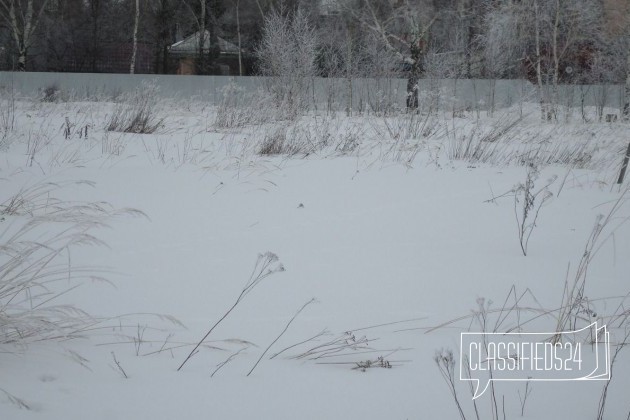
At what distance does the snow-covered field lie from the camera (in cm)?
133

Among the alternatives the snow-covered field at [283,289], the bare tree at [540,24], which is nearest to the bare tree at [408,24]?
the bare tree at [540,24]

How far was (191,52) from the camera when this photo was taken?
1108 inches

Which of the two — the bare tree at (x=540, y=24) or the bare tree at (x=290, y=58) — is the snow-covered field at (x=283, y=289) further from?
the bare tree at (x=540, y=24)

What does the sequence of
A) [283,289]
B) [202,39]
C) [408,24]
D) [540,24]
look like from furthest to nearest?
[202,39] → [408,24] → [540,24] → [283,289]

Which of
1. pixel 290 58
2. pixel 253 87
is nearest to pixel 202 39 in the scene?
pixel 253 87

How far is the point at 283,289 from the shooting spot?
6.56ft

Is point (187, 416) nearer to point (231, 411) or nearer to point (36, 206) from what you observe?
point (231, 411)

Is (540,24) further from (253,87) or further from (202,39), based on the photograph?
(202,39)

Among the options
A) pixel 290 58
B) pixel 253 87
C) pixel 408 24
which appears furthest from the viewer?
pixel 253 87

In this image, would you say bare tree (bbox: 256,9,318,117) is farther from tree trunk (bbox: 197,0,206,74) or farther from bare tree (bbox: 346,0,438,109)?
tree trunk (bbox: 197,0,206,74)

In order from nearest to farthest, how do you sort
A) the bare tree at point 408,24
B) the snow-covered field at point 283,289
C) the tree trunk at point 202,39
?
the snow-covered field at point 283,289
the bare tree at point 408,24
the tree trunk at point 202,39

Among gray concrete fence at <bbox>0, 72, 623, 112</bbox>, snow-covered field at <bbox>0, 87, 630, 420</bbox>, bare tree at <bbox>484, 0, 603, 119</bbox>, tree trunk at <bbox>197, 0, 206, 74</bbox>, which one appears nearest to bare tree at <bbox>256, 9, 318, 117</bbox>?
gray concrete fence at <bbox>0, 72, 623, 112</bbox>

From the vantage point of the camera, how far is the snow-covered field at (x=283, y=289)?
133 cm

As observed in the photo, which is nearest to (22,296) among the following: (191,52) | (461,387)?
(461,387)
